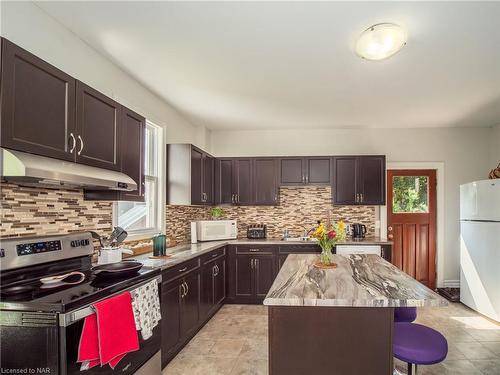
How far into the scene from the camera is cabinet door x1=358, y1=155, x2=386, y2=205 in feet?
17.1

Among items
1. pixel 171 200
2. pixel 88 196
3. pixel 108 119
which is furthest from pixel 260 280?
pixel 108 119

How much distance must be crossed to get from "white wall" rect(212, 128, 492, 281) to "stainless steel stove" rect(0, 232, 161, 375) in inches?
160

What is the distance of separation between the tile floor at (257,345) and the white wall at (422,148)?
1524 millimetres

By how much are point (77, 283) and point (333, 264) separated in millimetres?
1967

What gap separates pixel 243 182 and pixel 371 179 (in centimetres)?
197

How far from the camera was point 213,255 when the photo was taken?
4.29 m

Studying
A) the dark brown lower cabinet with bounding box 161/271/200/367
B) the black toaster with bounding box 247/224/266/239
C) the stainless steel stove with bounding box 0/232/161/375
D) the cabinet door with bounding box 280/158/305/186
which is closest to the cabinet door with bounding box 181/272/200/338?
the dark brown lower cabinet with bounding box 161/271/200/367

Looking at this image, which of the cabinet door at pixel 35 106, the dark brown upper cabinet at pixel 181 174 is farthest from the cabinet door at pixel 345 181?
the cabinet door at pixel 35 106

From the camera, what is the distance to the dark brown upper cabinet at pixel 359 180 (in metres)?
5.23

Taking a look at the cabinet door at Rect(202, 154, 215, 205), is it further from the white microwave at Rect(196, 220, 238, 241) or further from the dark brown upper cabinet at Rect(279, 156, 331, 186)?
the dark brown upper cabinet at Rect(279, 156, 331, 186)

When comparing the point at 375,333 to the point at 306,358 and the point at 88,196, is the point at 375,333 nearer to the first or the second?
the point at 306,358

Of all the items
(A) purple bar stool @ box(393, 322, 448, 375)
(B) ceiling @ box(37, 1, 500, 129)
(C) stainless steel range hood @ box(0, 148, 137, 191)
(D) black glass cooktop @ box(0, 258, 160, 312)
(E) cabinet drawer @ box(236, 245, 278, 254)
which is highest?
(B) ceiling @ box(37, 1, 500, 129)

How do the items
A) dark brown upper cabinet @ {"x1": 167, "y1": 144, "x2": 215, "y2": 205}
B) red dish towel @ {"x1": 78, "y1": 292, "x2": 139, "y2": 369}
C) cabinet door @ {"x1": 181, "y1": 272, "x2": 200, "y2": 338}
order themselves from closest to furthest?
1. red dish towel @ {"x1": 78, "y1": 292, "x2": 139, "y2": 369}
2. cabinet door @ {"x1": 181, "y1": 272, "x2": 200, "y2": 338}
3. dark brown upper cabinet @ {"x1": 167, "y1": 144, "x2": 215, "y2": 205}

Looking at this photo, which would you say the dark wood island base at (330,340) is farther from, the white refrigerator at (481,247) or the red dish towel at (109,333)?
the white refrigerator at (481,247)
